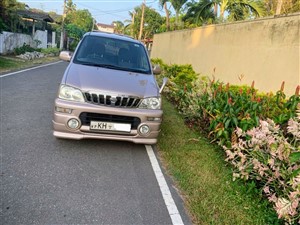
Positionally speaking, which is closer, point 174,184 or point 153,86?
point 174,184

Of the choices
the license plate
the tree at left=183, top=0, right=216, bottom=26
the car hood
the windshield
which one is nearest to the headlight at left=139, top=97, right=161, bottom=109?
the car hood

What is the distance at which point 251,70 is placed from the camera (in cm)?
730

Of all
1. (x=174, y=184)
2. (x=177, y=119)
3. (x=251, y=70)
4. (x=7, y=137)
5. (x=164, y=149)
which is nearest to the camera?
(x=174, y=184)

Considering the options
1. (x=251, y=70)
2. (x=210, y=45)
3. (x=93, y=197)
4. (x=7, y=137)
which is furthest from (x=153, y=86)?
(x=210, y=45)

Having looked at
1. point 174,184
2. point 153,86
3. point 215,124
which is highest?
point 153,86

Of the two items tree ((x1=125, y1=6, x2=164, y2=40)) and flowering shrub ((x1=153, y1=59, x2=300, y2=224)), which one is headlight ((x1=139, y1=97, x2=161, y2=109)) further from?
tree ((x1=125, y1=6, x2=164, y2=40))

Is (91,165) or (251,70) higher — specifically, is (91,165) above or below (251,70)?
below

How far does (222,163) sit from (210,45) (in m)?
6.87

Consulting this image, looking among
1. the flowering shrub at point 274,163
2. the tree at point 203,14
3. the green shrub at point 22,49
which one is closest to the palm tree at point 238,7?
the tree at point 203,14

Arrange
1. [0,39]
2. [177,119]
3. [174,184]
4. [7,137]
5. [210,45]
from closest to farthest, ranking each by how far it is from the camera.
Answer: [174,184], [7,137], [177,119], [210,45], [0,39]

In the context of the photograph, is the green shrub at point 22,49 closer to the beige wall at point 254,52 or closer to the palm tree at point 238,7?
the beige wall at point 254,52

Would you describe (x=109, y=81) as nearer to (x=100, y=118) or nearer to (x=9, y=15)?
(x=100, y=118)

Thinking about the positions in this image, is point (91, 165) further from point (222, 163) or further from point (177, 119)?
point (177, 119)

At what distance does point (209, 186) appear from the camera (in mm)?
3641
